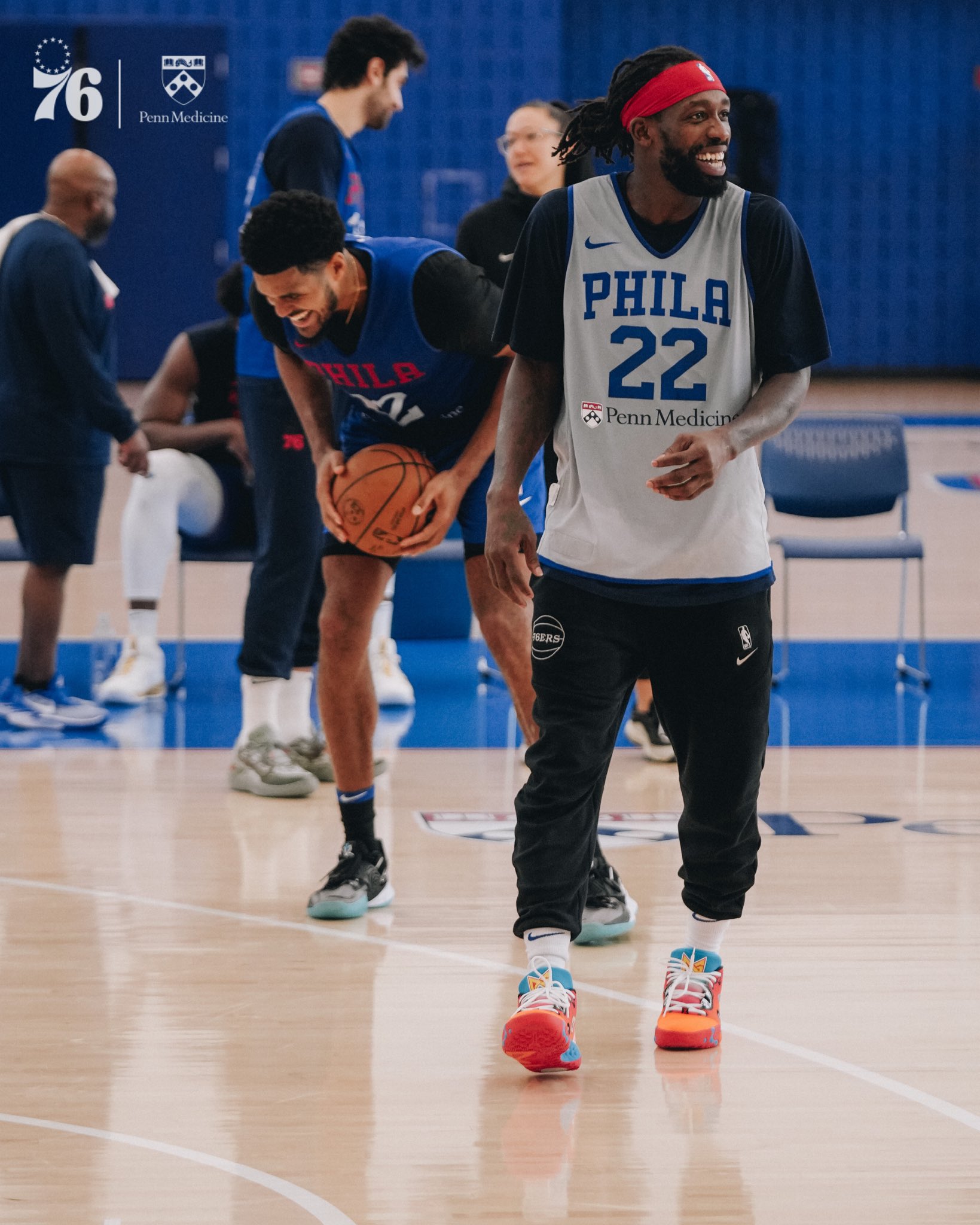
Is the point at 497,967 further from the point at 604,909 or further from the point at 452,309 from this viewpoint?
the point at 452,309

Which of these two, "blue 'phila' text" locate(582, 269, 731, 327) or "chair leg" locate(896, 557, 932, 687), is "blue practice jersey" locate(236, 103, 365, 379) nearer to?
"blue 'phila' text" locate(582, 269, 731, 327)

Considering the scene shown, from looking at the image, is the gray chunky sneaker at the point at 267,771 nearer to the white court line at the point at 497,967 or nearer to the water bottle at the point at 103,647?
the white court line at the point at 497,967

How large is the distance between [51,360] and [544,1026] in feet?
12.0

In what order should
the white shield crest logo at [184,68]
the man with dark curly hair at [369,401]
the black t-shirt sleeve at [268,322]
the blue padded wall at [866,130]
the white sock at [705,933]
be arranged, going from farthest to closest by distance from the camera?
the blue padded wall at [866,130] → the white shield crest logo at [184,68] → the black t-shirt sleeve at [268,322] → the man with dark curly hair at [369,401] → the white sock at [705,933]

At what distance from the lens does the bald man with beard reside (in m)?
5.46

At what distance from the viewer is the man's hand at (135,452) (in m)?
5.53

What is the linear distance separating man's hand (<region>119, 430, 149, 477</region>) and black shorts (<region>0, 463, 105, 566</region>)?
127 millimetres

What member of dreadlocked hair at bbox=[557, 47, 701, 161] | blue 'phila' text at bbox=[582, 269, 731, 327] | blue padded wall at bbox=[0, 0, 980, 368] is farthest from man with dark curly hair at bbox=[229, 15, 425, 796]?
blue padded wall at bbox=[0, 0, 980, 368]

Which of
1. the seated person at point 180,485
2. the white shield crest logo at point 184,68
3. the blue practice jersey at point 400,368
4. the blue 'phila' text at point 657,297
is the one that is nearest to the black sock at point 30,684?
the seated person at point 180,485

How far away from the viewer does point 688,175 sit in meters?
2.54

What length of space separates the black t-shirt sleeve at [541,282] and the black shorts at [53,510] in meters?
3.17

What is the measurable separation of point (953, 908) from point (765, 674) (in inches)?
45.6

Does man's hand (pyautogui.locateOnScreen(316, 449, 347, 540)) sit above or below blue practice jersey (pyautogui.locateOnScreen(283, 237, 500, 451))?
below

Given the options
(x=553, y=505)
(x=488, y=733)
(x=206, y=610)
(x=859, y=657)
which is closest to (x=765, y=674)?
(x=553, y=505)
